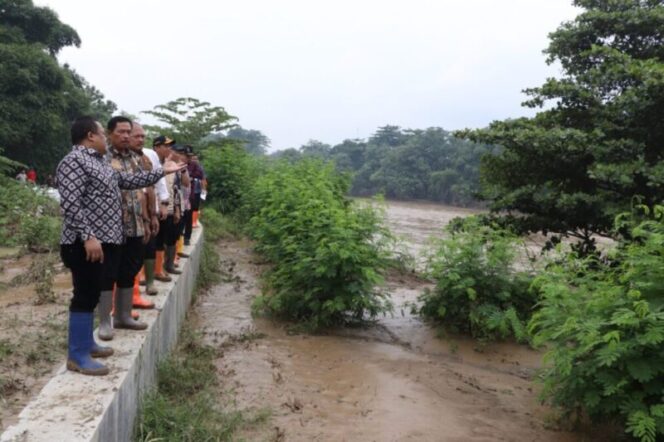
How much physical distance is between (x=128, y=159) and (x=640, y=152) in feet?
19.2

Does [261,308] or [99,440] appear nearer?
[99,440]

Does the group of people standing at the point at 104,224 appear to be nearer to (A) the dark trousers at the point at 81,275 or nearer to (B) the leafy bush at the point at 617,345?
(A) the dark trousers at the point at 81,275

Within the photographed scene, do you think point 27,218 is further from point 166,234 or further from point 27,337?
point 27,337

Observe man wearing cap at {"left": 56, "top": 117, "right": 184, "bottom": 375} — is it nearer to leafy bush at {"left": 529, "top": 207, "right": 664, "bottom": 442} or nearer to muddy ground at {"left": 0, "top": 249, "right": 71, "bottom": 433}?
muddy ground at {"left": 0, "top": 249, "right": 71, "bottom": 433}

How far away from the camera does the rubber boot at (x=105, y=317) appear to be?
3.83 m

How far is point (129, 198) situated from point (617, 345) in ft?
11.7

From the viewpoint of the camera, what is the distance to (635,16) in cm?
757

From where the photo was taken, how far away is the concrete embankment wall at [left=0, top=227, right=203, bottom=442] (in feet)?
8.49

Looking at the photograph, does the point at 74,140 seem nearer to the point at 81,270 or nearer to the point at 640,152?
the point at 81,270

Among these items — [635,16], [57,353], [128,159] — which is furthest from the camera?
[635,16]

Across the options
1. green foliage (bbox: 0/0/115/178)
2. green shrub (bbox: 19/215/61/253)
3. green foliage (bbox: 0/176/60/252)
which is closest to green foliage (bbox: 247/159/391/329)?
green shrub (bbox: 19/215/61/253)

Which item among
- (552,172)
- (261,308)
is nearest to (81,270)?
(261,308)

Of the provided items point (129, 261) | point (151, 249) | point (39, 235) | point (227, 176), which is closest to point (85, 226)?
point (129, 261)

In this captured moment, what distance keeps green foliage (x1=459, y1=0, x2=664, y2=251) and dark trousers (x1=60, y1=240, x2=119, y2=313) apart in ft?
18.2
